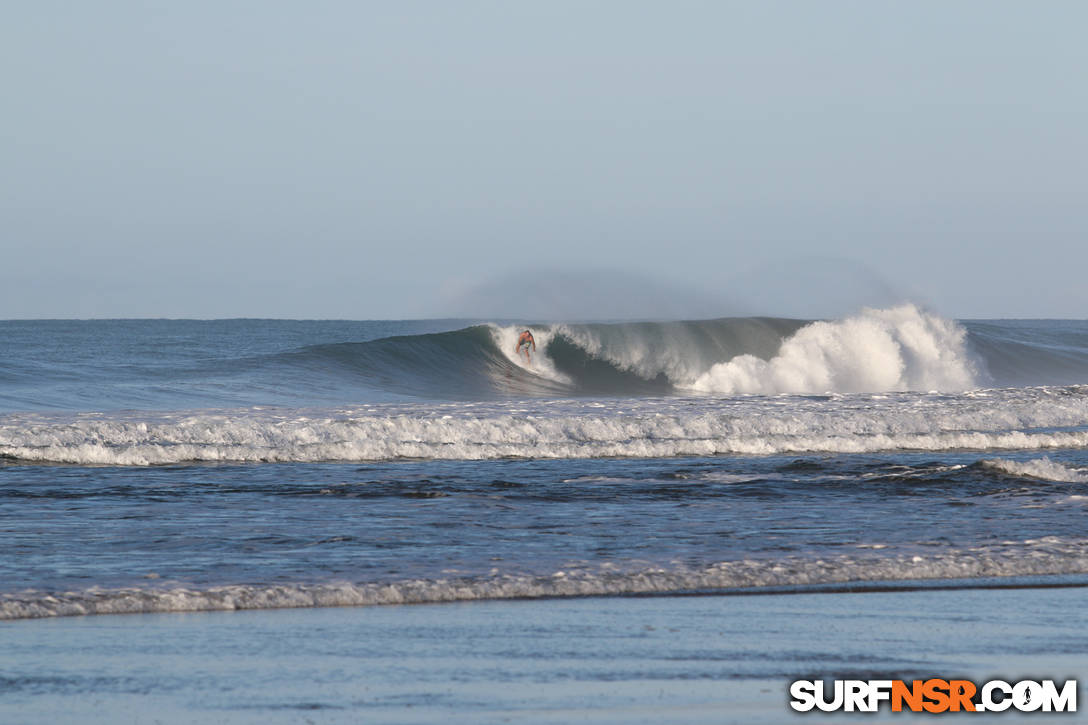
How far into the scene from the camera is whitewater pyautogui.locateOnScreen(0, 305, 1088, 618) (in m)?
6.04

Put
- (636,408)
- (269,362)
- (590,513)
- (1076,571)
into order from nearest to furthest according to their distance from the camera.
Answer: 1. (1076,571)
2. (590,513)
3. (636,408)
4. (269,362)

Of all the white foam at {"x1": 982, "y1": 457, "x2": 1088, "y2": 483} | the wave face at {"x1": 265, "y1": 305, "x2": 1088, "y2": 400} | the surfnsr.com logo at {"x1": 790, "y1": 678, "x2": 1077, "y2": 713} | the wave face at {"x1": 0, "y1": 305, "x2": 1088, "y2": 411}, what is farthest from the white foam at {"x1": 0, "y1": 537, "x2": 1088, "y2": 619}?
the wave face at {"x1": 265, "y1": 305, "x2": 1088, "y2": 400}

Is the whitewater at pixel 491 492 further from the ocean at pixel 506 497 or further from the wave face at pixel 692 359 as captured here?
the wave face at pixel 692 359

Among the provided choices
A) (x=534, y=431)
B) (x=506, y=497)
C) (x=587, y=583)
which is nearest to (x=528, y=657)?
(x=587, y=583)

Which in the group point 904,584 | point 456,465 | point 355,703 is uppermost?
point 456,465

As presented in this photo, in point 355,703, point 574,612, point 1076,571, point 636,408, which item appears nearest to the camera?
point 355,703

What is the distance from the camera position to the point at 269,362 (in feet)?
85.1

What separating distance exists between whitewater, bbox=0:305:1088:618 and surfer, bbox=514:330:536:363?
415 cm

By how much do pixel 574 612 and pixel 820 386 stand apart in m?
23.0

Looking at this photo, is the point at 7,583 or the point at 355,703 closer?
the point at 355,703

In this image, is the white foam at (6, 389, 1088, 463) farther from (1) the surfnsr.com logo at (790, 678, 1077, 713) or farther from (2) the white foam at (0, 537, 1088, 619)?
(1) the surfnsr.com logo at (790, 678, 1077, 713)

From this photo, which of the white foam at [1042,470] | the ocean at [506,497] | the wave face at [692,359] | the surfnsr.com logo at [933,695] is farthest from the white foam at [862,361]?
the surfnsr.com logo at [933,695]

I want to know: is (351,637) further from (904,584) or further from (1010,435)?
(1010,435)

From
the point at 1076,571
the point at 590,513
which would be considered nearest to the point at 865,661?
the point at 1076,571
